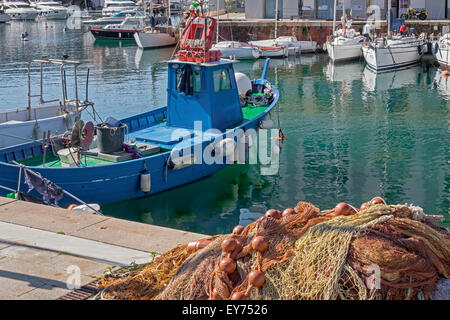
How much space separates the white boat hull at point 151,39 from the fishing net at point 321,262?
152 ft

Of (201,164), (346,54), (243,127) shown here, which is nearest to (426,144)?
(243,127)

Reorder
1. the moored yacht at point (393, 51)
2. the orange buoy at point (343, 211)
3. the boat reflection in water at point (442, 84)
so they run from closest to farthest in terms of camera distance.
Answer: the orange buoy at point (343, 211)
the boat reflection in water at point (442, 84)
the moored yacht at point (393, 51)

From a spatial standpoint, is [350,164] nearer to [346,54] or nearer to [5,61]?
[346,54]

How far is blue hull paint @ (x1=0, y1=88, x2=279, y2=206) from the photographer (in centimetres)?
1270

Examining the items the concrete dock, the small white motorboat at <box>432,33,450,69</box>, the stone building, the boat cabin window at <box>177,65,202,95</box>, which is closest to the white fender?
the boat cabin window at <box>177,65,202,95</box>

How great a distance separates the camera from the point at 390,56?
122 ft

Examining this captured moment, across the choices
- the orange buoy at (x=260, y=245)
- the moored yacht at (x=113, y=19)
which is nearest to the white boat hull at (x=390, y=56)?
the moored yacht at (x=113, y=19)

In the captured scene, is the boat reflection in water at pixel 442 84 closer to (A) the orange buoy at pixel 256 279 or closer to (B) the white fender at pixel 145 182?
(B) the white fender at pixel 145 182

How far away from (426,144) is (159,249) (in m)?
14.5

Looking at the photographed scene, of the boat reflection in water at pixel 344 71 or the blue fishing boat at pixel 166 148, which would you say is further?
the boat reflection in water at pixel 344 71

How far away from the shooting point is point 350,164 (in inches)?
Answer: 684

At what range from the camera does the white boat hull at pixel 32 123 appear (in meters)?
16.9

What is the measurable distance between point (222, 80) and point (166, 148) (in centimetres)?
268

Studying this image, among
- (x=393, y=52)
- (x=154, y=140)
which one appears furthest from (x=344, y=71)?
(x=154, y=140)
